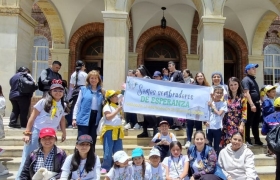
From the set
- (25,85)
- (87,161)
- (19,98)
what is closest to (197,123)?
(87,161)

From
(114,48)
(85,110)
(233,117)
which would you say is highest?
(114,48)

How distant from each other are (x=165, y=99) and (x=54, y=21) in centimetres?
902

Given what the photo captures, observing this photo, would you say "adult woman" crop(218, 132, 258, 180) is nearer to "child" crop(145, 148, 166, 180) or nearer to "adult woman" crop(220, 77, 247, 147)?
"child" crop(145, 148, 166, 180)

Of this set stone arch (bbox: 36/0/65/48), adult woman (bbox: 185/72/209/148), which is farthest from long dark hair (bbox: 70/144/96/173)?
stone arch (bbox: 36/0/65/48)

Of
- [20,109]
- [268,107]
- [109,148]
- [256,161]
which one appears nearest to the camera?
[109,148]

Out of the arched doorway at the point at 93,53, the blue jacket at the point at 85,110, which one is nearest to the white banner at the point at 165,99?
the blue jacket at the point at 85,110

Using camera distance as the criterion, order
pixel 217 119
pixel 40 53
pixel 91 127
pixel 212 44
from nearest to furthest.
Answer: pixel 91 127 → pixel 217 119 → pixel 212 44 → pixel 40 53

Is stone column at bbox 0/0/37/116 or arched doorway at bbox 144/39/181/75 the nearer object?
stone column at bbox 0/0/37/116

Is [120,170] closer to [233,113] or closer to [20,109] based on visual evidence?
[233,113]

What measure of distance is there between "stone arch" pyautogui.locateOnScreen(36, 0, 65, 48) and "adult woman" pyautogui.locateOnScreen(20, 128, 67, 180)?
10.1 m

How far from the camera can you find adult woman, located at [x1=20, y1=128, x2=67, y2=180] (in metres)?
3.38

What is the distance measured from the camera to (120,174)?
12.6ft

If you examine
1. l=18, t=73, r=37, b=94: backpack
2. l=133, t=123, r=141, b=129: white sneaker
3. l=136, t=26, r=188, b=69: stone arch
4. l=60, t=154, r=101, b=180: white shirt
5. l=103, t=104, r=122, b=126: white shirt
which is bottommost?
l=60, t=154, r=101, b=180: white shirt

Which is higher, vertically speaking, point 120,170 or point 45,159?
point 45,159
